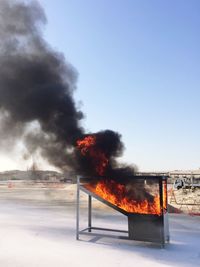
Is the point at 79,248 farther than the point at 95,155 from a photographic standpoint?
No

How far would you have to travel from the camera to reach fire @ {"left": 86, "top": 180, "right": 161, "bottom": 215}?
9742 mm

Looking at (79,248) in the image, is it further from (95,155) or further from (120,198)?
(95,155)

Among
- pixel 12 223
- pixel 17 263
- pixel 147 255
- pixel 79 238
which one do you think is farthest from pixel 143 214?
pixel 12 223

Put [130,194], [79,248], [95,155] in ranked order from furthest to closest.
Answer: [95,155] → [130,194] → [79,248]

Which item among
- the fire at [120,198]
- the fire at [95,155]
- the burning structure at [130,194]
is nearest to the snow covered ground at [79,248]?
the burning structure at [130,194]

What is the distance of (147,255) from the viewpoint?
793 centimetres

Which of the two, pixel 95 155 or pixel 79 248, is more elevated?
pixel 95 155

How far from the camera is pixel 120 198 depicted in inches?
402

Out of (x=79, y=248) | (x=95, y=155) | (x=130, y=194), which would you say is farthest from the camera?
(x=95, y=155)

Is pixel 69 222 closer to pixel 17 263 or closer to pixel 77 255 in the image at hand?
pixel 77 255

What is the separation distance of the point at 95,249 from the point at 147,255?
1.42 metres

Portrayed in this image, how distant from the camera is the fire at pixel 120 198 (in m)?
9.74

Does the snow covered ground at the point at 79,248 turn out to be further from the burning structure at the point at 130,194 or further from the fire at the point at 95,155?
the fire at the point at 95,155

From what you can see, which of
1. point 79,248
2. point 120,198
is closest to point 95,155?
point 120,198
